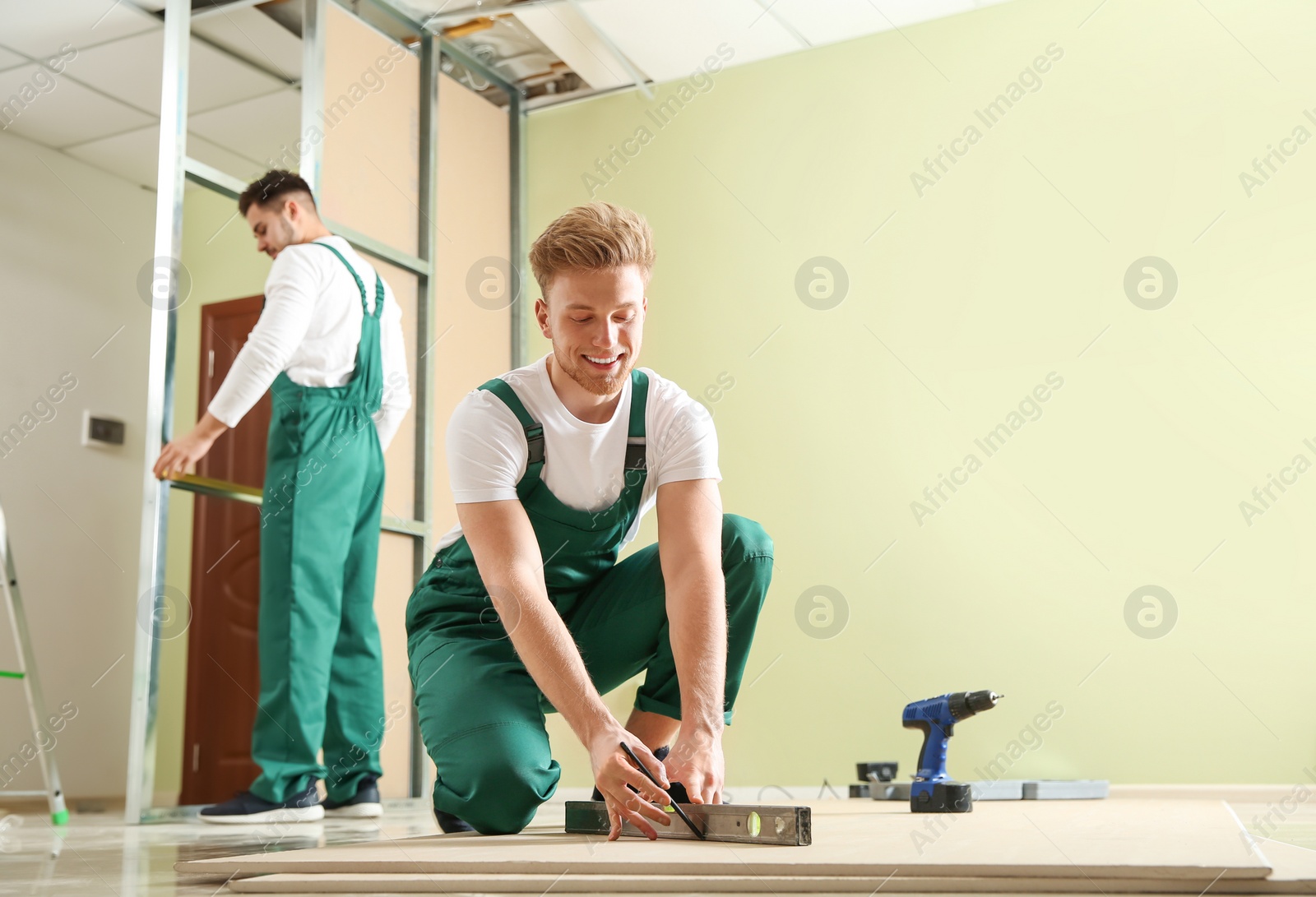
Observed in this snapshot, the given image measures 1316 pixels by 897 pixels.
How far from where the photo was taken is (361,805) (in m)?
2.46

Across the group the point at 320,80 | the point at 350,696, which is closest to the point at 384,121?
the point at 320,80

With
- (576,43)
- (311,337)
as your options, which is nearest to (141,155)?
(576,43)

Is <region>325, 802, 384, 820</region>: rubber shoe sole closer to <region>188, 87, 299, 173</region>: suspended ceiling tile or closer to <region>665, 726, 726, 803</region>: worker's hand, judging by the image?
<region>665, 726, 726, 803</region>: worker's hand

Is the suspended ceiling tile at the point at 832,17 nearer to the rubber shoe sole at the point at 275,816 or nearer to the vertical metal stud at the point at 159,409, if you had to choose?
the vertical metal stud at the point at 159,409

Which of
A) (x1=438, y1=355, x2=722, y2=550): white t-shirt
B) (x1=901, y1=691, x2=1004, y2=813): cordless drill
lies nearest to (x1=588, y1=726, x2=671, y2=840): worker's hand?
(x1=438, y1=355, x2=722, y2=550): white t-shirt

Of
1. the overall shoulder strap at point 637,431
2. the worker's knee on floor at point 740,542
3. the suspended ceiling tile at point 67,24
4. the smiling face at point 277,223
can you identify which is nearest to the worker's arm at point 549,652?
the overall shoulder strap at point 637,431

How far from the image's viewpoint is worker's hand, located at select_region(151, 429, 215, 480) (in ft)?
8.04

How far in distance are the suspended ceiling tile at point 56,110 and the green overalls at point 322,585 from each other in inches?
65.6

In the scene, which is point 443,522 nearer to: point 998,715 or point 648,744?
point 998,715

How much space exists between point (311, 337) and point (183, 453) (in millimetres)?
376

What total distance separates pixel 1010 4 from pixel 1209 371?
133cm

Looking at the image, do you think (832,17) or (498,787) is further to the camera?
(832,17)

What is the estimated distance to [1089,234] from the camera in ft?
10.8

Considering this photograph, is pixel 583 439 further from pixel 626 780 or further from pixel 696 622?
pixel 626 780
